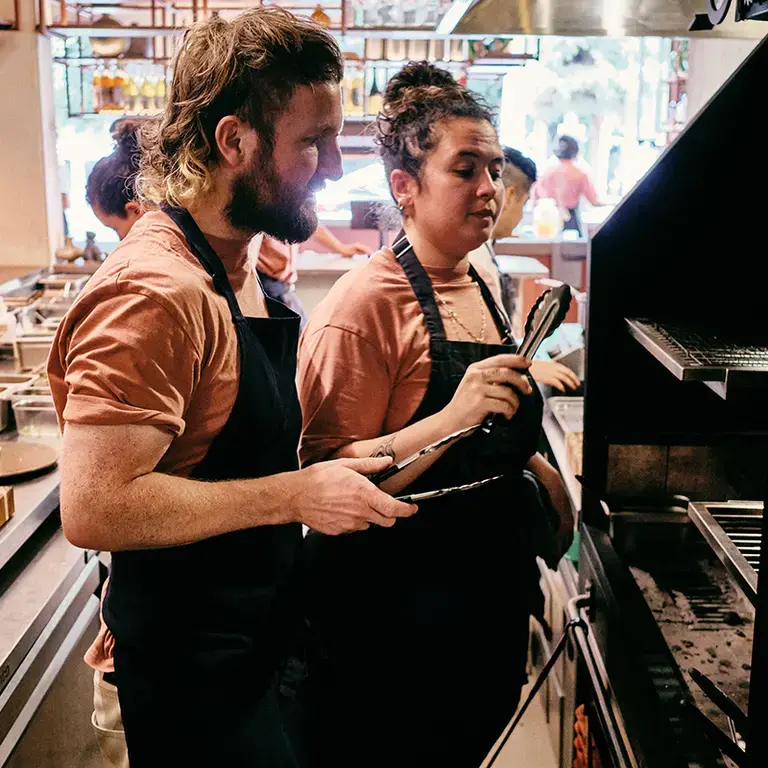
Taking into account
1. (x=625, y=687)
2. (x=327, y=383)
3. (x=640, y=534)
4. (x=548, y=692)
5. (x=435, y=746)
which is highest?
(x=327, y=383)

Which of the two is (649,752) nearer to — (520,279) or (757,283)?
(757,283)

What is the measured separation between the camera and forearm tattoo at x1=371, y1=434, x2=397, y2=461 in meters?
1.61

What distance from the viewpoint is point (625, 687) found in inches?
60.5

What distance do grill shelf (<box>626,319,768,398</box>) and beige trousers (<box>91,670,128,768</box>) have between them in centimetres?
105

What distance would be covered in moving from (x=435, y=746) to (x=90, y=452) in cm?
103

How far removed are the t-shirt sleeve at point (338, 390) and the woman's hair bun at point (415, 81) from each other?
56 centimetres

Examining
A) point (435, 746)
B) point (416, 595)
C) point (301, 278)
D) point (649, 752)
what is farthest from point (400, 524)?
point (301, 278)

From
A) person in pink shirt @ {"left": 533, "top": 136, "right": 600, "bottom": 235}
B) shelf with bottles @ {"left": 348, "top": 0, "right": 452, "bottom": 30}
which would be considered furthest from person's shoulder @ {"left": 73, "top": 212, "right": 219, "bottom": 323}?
person in pink shirt @ {"left": 533, "top": 136, "right": 600, "bottom": 235}

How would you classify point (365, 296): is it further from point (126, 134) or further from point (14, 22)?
point (14, 22)

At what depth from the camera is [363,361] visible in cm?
165

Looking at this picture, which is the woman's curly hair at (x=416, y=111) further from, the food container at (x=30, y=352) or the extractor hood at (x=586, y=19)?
the food container at (x=30, y=352)

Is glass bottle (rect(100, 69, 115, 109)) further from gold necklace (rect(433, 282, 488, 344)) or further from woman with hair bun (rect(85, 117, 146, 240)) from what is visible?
gold necklace (rect(433, 282, 488, 344))

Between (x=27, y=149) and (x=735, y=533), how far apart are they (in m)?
5.81

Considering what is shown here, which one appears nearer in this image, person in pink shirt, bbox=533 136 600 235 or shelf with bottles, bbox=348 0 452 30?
shelf with bottles, bbox=348 0 452 30
